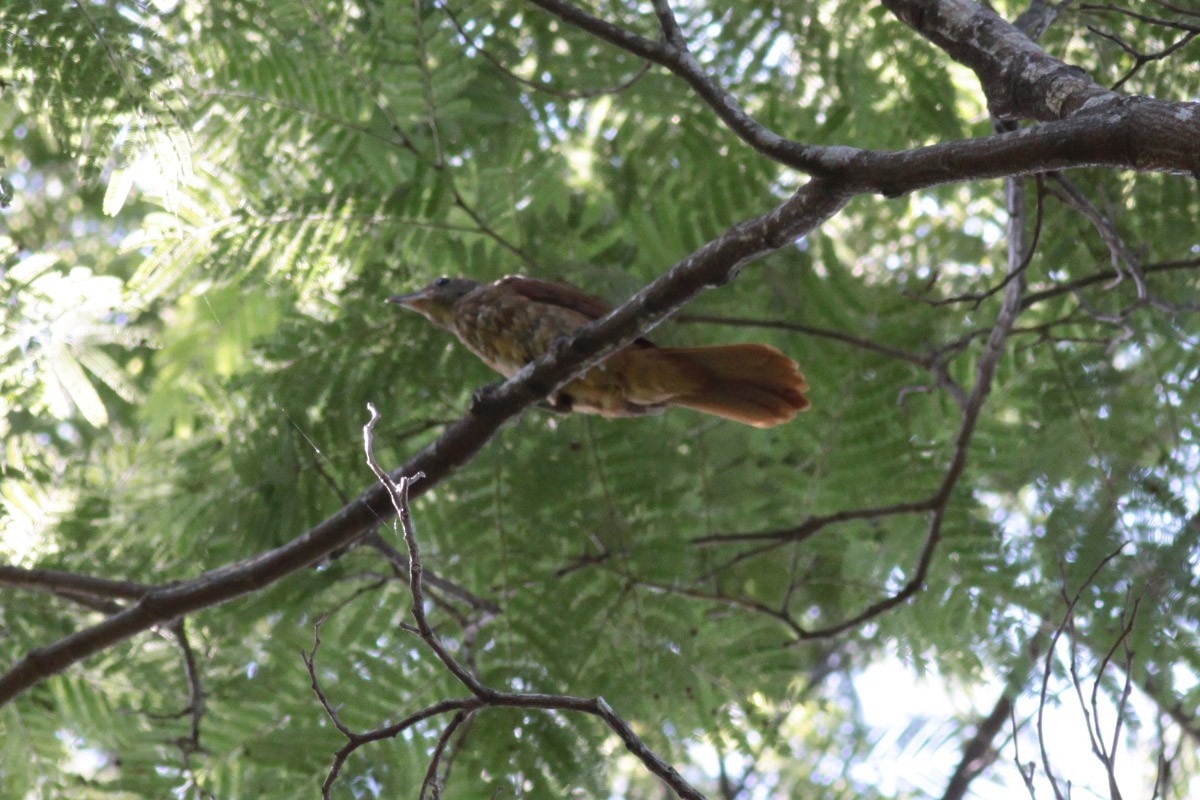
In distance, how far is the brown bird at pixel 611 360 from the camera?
12.5 ft

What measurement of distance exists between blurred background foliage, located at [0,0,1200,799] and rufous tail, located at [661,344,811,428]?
2.40 feet

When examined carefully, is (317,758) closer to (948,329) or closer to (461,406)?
(461,406)

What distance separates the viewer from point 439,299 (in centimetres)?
451

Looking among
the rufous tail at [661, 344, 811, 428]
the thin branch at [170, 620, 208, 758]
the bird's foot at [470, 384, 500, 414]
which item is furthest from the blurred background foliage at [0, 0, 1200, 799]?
the bird's foot at [470, 384, 500, 414]

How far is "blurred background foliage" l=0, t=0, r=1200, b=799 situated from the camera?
12.9ft

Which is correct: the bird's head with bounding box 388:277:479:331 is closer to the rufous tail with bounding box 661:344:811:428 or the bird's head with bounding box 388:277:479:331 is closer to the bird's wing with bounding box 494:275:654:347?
the bird's wing with bounding box 494:275:654:347

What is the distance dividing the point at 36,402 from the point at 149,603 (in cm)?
79

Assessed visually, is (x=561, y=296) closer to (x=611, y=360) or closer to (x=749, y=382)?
(x=611, y=360)

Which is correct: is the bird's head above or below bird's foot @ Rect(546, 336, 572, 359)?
above

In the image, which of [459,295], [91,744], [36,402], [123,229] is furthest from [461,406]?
[123,229]

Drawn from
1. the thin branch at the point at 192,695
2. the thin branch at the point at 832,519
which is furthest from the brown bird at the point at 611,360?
the thin branch at the point at 192,695

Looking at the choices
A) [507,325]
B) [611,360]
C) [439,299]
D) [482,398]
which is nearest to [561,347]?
[482,398]

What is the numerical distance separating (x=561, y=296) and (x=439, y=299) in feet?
1.80

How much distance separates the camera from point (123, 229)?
8008mm
